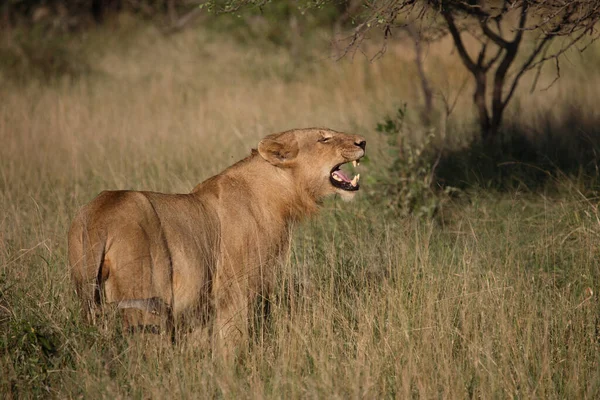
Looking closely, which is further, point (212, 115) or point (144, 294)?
point (212, 115)

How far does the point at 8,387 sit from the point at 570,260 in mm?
3722

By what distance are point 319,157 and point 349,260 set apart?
813 mm

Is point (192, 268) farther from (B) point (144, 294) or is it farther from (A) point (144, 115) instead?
(A) point (144, 115)

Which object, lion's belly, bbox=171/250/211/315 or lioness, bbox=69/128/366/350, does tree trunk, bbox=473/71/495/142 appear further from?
lion's belly, bbox=171/250/211/315

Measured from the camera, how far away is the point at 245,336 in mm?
4203

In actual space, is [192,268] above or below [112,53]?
below

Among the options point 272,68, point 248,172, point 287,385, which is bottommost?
point 287,385

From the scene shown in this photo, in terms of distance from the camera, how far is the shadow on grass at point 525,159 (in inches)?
277

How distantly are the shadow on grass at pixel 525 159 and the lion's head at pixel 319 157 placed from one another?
220cm

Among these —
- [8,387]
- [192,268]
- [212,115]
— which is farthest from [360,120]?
[8,387]

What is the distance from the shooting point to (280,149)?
478cm

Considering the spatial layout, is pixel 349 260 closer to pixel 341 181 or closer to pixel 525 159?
pixel 341 181

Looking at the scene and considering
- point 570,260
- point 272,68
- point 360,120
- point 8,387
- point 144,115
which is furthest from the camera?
point 272,68

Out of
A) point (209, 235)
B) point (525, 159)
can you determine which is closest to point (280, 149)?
point (209, 235)
